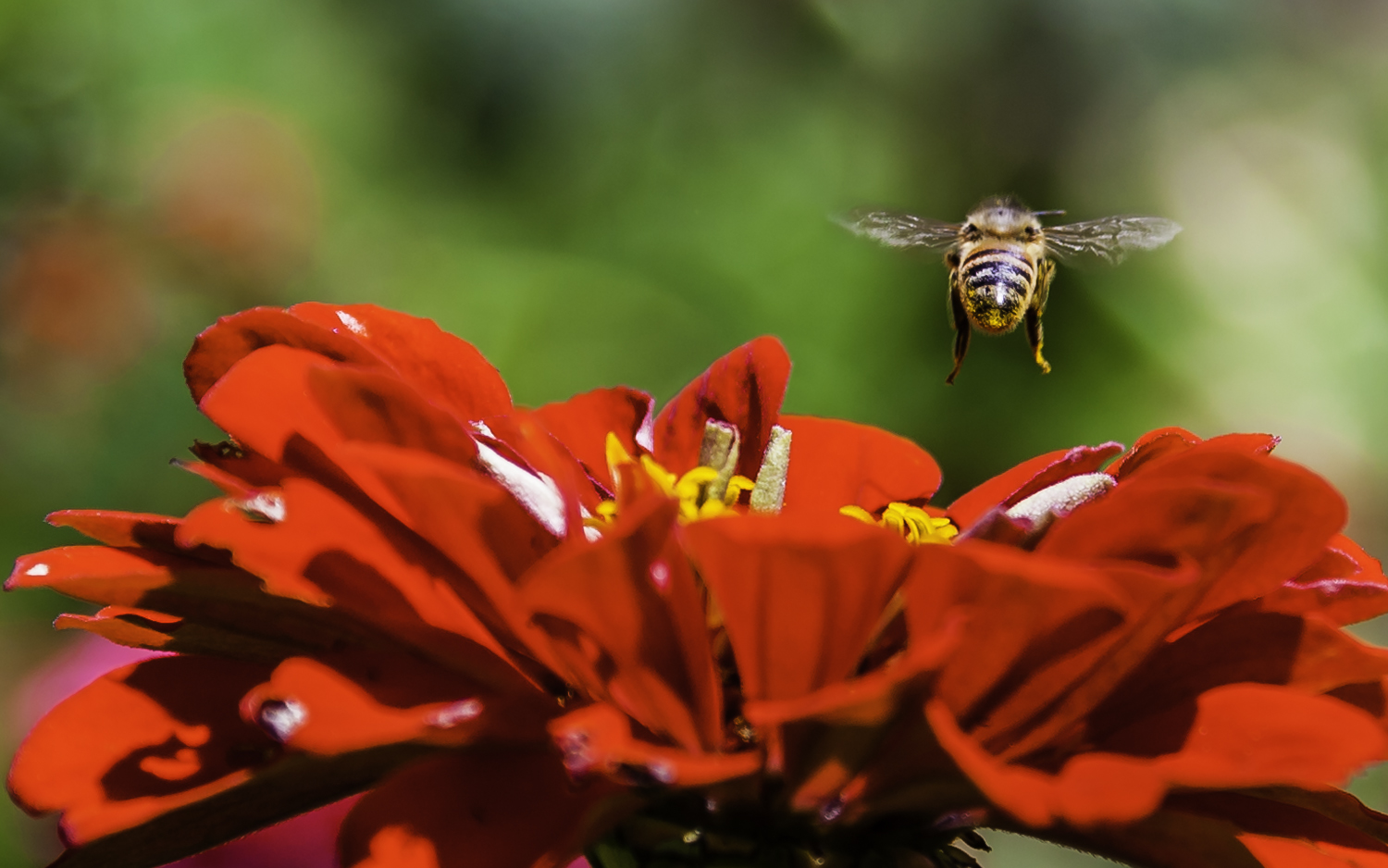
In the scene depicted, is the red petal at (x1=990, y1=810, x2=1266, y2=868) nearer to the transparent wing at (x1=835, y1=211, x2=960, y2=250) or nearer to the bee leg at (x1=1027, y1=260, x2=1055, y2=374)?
the bee leg at (x1=1027, y1=260, x2=1055, y2=374)

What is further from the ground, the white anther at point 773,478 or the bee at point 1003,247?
the bee at point 1003,247

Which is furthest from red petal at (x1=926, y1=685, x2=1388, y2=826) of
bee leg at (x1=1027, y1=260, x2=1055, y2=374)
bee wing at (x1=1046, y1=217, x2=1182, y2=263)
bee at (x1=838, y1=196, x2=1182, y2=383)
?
bee wing at (x1=1046, y1=217, x2=1182, y2=263)

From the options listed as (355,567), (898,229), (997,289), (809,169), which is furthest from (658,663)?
(809,169)

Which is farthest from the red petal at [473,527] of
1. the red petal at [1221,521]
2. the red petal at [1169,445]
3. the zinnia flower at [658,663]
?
the red petal at [1169,445]

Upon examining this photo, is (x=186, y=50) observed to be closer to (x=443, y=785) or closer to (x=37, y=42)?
(x=37, y=42)

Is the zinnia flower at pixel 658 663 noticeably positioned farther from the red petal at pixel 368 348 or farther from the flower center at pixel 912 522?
the flower center at pixel 912 522

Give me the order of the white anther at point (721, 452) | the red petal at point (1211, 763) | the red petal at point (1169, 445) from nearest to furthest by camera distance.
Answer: the red petal at point (1211, 763)
the red petal at point (1169, 445)
the white anther at point (721, 452)
